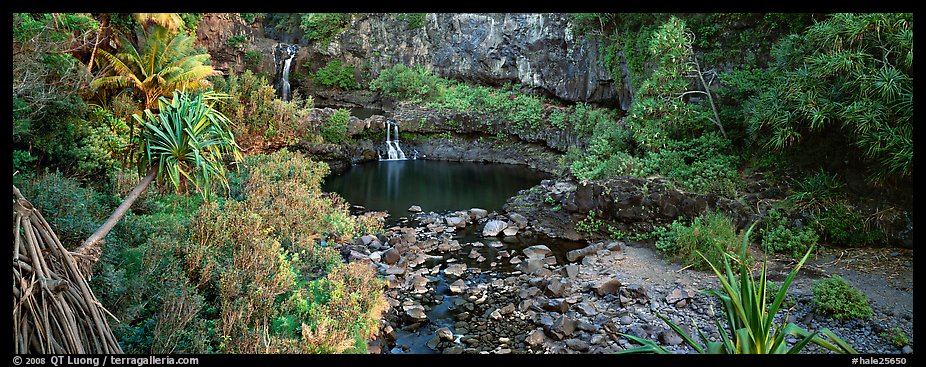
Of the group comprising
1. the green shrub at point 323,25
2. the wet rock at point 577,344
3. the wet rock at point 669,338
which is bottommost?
the wet rock at point 577,344

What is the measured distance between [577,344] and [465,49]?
71.3ft

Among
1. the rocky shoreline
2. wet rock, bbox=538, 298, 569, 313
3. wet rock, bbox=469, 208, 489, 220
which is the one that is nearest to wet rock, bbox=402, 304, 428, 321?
the rocky shoreline

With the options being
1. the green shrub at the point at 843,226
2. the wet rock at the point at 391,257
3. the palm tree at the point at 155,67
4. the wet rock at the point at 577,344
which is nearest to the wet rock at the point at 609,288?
the wet rock at the point at 577,344

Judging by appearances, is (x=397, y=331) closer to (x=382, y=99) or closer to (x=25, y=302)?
(x=25, y=302)

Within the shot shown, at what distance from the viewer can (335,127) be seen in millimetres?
18266

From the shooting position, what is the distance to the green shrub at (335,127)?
18.2m

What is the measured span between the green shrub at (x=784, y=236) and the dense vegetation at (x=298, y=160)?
0.03m

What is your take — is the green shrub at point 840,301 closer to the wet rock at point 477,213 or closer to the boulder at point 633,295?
the boulder at point 633,295

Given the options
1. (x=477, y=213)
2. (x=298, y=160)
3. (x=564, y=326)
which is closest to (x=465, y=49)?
(x=298, y=160)

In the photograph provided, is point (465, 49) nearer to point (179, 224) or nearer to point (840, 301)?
point (179, 224)

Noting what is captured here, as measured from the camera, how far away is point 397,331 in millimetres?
6348

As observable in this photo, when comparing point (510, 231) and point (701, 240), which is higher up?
point (701, 240)

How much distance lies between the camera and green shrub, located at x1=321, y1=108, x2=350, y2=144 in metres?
18.2

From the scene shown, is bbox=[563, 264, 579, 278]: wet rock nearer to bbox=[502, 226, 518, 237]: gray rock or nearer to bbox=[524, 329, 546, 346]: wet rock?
bbox=[524, 329, 546, 346]: wet rock
